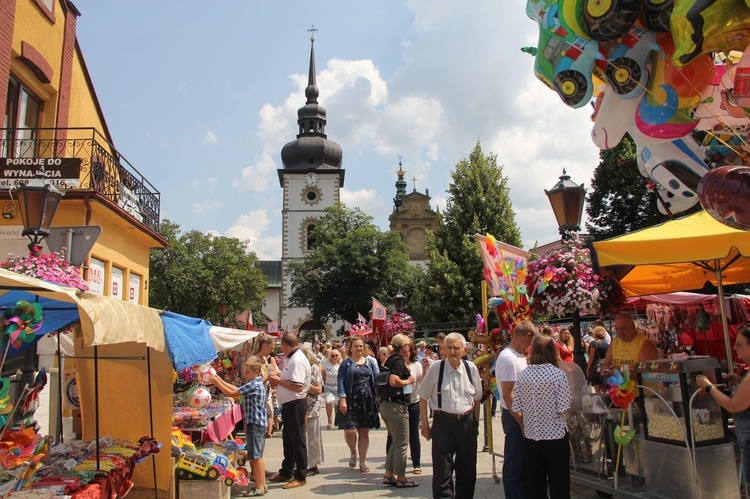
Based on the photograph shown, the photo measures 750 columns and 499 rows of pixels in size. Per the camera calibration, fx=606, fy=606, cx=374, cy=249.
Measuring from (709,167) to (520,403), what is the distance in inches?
98.7

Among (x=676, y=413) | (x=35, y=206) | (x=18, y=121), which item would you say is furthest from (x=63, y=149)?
(x=676, y=413)

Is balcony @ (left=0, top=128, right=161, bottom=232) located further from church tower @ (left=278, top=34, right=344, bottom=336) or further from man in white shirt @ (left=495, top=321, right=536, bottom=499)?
church tower @ (left=278, top=34, right=344, bottom=336)

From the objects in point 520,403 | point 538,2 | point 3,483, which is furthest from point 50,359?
point 538,2

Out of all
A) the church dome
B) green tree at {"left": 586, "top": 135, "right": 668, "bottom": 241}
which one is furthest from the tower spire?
green tree at {"left": 586, "top": 135, "right": 668, "bottom": 241}

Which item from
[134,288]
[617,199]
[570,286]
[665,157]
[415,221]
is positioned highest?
[415,221]

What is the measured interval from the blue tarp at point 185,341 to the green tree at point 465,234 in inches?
1125

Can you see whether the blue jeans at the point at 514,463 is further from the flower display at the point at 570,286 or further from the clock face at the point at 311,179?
the clock face at the point at 311,179

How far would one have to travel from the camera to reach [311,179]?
60.8 meters

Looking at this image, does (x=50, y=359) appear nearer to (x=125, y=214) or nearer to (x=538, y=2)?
(x=125, y=214)

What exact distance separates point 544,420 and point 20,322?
397 cm

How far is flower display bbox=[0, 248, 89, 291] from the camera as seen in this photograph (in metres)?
6.53

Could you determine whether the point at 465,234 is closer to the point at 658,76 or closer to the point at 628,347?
the point at 628,347

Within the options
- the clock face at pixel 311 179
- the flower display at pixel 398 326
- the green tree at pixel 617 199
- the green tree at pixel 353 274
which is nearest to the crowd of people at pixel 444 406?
the flower display at pixel 398 326

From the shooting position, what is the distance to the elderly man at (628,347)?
6.68 metres
